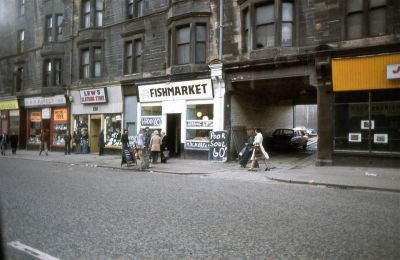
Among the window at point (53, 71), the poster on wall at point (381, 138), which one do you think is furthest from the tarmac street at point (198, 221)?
the window at point (53, 71)

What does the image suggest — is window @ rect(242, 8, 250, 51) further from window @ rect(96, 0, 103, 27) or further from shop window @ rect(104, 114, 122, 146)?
window @ rect(96, 0, 103, 27)

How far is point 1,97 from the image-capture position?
3450 cm

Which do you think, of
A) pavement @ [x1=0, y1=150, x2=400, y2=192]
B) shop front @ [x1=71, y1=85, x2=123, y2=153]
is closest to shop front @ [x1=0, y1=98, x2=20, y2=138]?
shop front @ [x1=71, y1=85, x2=123, y2=153]

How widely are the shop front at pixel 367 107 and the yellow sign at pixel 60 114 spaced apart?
20.5m

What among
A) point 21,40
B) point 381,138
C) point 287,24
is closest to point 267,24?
point 287,24

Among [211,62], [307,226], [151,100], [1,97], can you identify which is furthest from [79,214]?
[1,97]

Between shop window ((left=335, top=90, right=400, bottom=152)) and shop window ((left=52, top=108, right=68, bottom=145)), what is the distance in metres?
20.5

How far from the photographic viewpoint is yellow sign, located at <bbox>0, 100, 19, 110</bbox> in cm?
3237

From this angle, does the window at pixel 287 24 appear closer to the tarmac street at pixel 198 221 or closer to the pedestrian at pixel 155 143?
the pedestrian at pixel 155 143

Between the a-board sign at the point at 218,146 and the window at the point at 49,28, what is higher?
the window at the point at 49,28

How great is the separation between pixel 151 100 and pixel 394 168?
44.8ft

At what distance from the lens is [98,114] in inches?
1016

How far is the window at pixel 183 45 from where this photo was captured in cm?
2048

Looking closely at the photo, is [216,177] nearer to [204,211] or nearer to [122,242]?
[204,211]
